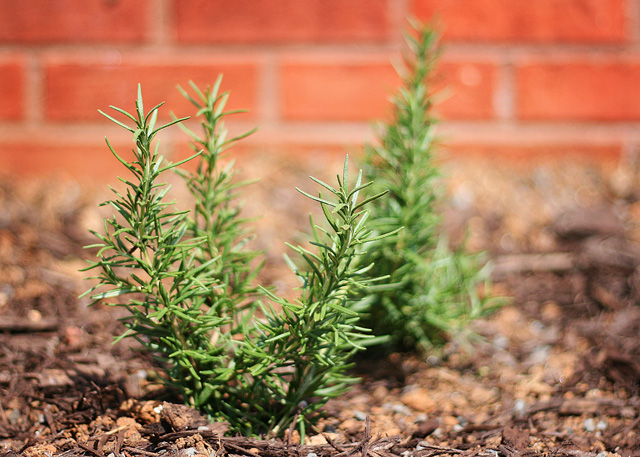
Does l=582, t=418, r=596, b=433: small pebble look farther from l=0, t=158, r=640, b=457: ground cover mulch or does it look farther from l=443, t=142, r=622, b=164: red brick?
l=443, t=142, r=622, b=164: red brick

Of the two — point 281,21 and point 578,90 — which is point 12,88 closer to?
point 281,21

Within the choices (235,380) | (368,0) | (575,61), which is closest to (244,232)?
(235,380)

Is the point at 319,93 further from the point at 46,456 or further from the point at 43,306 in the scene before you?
the point at 46,456

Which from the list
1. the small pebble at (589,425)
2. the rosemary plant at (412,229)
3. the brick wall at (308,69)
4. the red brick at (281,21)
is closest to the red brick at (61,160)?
the brick wall at (308,69)

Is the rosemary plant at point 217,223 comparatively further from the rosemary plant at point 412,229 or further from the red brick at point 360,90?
the red brick at point 360,90

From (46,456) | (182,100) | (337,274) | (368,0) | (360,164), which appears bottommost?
(46,456)

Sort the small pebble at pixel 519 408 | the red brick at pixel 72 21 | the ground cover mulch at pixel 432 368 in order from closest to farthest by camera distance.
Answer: the ground cover mulch at pixel 432 368 < the small pebble at pixel 519 408 < the red brick at pixel 72 21

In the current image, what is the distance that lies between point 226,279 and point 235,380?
0.44 ft

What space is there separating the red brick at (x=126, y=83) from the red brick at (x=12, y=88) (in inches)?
3.1

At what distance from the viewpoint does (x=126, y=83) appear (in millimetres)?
1529

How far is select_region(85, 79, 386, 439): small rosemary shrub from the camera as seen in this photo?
22.6 inches

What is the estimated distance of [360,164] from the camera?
0.95 m

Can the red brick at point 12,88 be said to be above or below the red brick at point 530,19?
below

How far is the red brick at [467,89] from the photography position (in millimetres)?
1558
